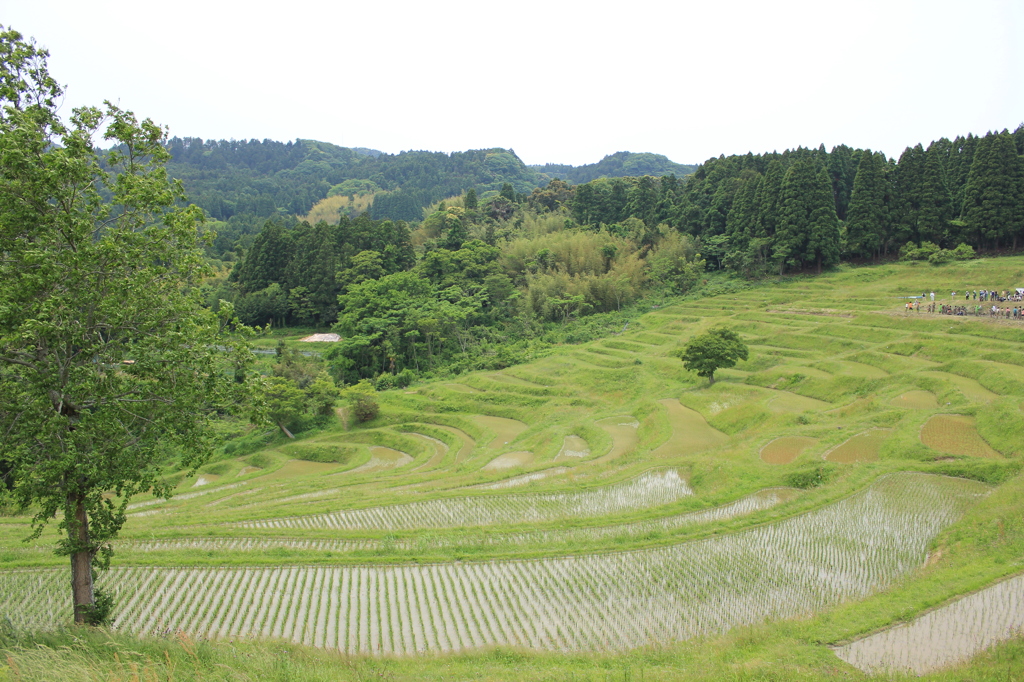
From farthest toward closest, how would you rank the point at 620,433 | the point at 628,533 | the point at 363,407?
the point at 363,407 → the point at 620,433 → the point at 628,533

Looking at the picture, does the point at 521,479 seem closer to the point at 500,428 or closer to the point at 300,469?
the point at 500,428

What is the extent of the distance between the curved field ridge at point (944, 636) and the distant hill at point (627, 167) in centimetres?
16628

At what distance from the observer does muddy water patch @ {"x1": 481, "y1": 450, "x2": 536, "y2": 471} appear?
71.3 feet

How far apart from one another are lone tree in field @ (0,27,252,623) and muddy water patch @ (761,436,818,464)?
48.8 feet

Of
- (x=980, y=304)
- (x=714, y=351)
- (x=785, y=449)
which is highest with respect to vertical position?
(x=980, y=304)

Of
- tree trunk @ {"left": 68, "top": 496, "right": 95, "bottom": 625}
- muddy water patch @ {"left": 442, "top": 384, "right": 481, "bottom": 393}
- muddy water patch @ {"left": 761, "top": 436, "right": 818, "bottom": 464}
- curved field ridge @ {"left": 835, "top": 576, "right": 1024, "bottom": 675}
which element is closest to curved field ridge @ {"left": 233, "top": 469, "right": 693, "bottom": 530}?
muddy water patch @ {"left": 761, "top": 436, "right": 818, "bottom": 464}

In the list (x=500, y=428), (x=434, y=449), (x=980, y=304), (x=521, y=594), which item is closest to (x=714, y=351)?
(x=500, y=428)

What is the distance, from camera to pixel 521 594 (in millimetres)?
10172

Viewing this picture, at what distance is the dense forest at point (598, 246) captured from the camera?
4044 centimetres

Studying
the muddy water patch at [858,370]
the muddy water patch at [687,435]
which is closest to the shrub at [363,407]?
the muddy water patch at [687,435]

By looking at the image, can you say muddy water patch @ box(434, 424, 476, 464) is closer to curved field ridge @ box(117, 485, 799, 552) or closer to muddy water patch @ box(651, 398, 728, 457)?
muddy water patch @ box(651, 398, 728, 457)

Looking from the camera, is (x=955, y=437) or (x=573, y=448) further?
(x=573, y=448)

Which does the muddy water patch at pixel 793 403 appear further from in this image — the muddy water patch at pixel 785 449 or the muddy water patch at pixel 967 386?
the muddy water patch at pixel 967 386

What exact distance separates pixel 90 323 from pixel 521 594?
7717 millimetres
